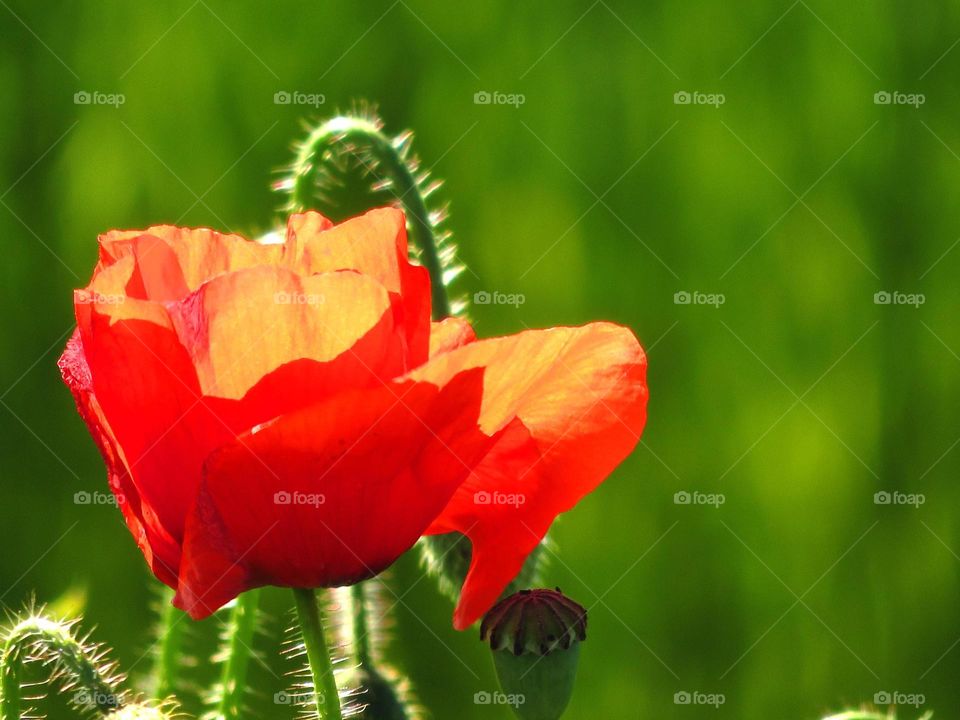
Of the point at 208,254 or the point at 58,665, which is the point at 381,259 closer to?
the point at 208,254

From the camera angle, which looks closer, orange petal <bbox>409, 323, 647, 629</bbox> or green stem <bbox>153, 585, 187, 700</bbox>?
orange petal <bbox>409, 323, 647, 629</bbox>

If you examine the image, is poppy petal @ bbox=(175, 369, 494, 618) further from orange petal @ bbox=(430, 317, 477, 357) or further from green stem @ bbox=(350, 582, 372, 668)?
green stem @ bbox=(350, 582, 372, 668)

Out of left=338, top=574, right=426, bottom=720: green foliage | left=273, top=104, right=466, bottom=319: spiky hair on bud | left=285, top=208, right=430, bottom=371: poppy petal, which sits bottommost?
left=338, top=574, right=426, bottom=720: green foliage

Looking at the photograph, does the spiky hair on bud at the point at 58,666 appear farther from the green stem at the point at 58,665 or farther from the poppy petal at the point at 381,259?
the poppy petal at the point at 381,259

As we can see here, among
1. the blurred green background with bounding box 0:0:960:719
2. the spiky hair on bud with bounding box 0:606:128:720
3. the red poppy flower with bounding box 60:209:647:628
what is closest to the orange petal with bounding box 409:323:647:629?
the red poppy flower with bounding box 60:209:647:628

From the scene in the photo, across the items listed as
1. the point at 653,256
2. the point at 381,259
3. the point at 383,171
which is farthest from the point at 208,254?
the point at 653,256

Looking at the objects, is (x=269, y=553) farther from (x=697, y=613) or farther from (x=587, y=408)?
(x=697, y=613)

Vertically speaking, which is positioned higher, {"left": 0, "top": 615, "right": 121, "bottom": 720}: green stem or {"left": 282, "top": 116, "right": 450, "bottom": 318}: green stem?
{"left": 282, "top": 116, "right": 450, "bottom": 318}: green stem
